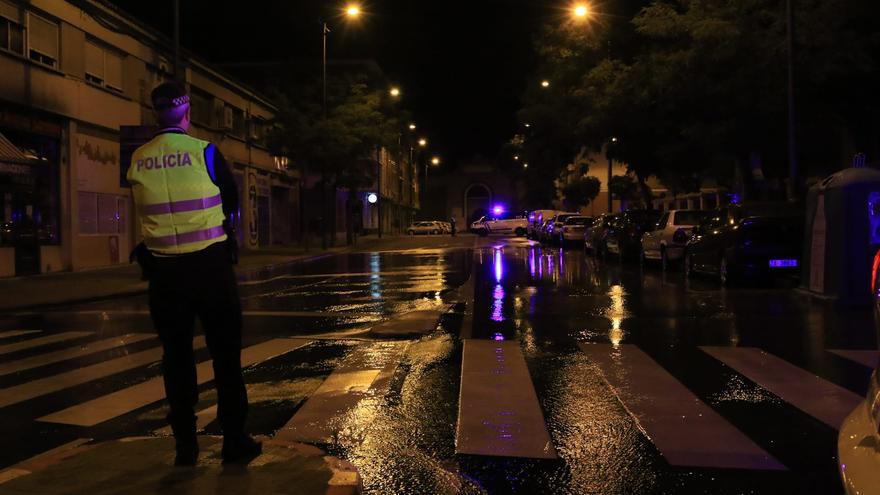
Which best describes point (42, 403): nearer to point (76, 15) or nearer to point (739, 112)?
point (76, 15)

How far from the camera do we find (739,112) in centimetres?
2252

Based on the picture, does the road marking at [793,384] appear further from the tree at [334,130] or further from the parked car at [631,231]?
the tree at [334,130]

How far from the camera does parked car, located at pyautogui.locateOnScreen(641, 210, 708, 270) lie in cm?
2091

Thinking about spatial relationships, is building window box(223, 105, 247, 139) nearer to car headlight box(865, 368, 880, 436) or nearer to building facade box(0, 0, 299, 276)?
building facade box(0, 0, 299, 276)

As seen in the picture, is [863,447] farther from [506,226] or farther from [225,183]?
[506,226]

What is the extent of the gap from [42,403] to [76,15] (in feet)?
59.7

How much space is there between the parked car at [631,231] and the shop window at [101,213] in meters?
15.7

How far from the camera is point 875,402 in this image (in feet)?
9.32

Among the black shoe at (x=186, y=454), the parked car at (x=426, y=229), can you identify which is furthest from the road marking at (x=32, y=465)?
the parked car at (x=426, y=229)

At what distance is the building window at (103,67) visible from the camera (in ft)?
75.6

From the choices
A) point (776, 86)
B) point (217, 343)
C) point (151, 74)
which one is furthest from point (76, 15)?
point (217, 343)

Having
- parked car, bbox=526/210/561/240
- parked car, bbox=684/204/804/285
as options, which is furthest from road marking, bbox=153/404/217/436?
parked car, bbox=526/210/561/240

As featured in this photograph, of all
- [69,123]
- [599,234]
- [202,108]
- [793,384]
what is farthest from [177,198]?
[202,108]

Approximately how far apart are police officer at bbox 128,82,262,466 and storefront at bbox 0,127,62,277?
15.7 meters
